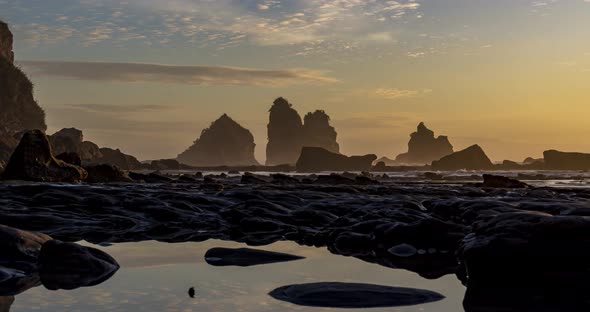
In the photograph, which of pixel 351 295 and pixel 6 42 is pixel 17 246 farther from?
pixel 6 42

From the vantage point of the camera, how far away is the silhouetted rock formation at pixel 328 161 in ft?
549

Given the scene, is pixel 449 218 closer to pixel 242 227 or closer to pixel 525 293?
pixel 242 227

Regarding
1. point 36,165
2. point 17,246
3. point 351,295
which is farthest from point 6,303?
point 36,165

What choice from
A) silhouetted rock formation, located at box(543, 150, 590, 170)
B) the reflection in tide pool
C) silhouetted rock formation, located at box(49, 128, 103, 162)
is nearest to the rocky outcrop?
silhouetted rock formation, located at box(49, 128, 103, 162)

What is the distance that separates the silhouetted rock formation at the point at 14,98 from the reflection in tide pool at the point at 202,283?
385ft

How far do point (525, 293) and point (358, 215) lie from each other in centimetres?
968

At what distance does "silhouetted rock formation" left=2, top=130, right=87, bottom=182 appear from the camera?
29766mm

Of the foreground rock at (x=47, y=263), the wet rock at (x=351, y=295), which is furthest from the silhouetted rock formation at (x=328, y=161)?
the wet rock at (x=351, y=295)

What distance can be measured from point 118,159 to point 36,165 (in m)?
112

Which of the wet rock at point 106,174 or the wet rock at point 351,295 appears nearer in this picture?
the wet rock at point 351,295

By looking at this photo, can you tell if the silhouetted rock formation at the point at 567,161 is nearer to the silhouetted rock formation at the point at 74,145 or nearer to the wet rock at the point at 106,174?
the silhouetted rock formation at the point at 74,145

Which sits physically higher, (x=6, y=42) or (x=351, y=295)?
(x=6, y=42)

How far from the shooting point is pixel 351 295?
22.9 feet

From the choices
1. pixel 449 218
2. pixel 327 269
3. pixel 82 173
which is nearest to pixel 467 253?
pixel 327 269
